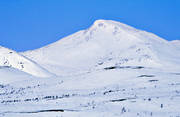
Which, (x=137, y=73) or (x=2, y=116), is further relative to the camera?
Result: (x=137, y=73)

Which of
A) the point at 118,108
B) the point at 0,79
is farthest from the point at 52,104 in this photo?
the point at 0,79

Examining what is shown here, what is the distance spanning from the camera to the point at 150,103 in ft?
73.5

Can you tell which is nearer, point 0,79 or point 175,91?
point 175,91

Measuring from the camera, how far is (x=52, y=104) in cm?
2472

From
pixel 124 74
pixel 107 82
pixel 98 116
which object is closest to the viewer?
pixel 98 116

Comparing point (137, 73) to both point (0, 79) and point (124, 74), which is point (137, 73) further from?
point (0, 79)

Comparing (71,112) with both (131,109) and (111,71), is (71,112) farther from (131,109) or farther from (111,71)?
(111,71)

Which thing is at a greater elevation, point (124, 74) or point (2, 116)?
point (124, 74)

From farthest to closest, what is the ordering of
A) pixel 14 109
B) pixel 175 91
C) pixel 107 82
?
pixel 107 82, pixel 175 91, pixel 14 109

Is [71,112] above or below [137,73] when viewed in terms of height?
below

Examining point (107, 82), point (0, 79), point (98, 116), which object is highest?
point (0, 79)

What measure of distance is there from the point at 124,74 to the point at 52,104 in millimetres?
21088

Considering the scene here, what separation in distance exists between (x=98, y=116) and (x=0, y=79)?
6161 centimetres

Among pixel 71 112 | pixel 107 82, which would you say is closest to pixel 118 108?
pixel 71 112
